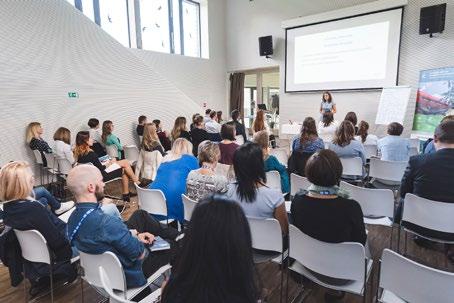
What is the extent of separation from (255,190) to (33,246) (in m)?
1.55

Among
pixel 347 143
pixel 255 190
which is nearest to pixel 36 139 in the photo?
pixel 255 190

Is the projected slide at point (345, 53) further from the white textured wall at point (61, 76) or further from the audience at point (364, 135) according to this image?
the white textured wall at point (61, 76)

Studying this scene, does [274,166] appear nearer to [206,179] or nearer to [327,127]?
[206,179]

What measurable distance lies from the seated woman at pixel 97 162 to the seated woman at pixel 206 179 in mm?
2146

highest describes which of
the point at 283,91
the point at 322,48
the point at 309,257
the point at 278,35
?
the point at 278,35

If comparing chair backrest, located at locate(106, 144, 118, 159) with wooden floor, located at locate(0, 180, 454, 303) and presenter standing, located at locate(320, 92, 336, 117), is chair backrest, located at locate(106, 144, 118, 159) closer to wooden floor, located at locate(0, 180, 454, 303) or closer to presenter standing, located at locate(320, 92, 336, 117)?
wooden floor, located at locate(0, 180, 454, 303)

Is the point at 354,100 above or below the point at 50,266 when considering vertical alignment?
above

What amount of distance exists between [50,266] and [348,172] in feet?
10.9

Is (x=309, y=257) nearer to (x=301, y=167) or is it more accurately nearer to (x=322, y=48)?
(x=301, y=167)

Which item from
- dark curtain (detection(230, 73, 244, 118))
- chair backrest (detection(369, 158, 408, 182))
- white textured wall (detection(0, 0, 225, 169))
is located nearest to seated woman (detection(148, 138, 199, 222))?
chair backrest (detection(369, 158, 408, 182))

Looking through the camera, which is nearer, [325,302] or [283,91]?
[325,302]

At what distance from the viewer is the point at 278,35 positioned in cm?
Result: 934

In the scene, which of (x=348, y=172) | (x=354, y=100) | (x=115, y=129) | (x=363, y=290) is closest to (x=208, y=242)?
(x=363, y=290)

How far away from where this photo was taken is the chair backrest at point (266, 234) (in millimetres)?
1850
